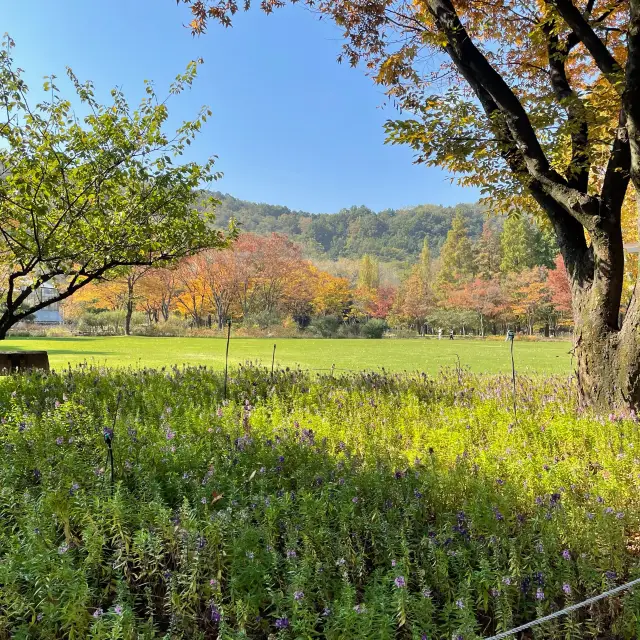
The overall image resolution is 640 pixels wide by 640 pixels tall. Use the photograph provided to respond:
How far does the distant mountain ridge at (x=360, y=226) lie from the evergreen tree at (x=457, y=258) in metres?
68.9

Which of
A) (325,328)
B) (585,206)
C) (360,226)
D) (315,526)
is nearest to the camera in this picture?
(315,526)

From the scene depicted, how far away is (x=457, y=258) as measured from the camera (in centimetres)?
6512

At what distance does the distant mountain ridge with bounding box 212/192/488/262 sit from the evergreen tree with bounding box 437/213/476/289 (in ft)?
226

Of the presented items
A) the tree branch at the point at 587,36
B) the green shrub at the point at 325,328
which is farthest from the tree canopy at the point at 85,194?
the green shrub at the point at 325,328

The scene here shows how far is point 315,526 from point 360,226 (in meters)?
164

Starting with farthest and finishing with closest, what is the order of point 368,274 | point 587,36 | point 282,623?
point 368,274, point 587,36, point 282,623

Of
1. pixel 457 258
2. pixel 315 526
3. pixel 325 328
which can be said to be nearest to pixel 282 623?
pixel 315 526

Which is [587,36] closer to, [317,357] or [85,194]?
[85,194]

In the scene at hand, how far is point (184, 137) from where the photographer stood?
698 centimetres

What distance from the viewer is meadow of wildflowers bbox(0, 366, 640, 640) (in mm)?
1820

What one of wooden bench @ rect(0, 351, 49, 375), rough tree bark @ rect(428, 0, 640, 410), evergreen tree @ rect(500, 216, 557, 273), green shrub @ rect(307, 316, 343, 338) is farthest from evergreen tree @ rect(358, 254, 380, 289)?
rough tree bark @ rect(428, 0, 640, 410)

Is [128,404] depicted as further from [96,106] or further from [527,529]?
[527,529]

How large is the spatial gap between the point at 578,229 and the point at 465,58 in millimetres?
2568

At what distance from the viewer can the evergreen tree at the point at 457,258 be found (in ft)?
208
